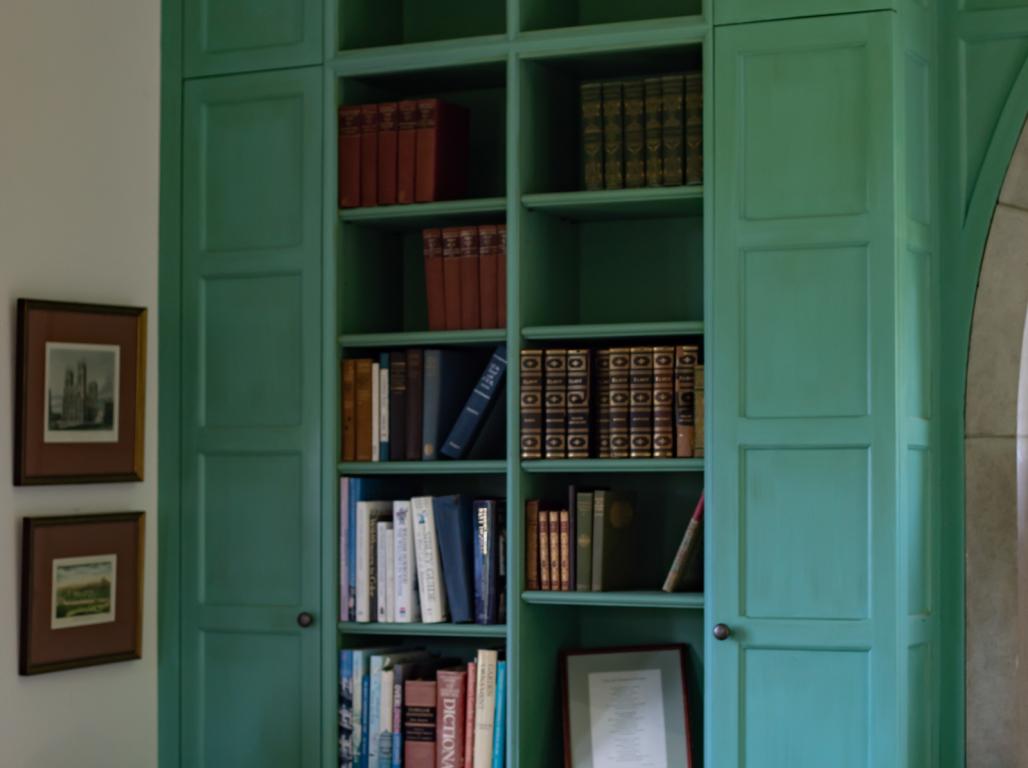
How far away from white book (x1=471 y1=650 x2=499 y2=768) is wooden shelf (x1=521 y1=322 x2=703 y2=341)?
2.77 feet

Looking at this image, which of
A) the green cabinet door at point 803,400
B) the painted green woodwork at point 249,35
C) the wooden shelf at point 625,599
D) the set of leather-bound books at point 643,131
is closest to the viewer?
the green cabinet door at point 803,400

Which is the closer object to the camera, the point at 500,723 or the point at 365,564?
the point at 500,723

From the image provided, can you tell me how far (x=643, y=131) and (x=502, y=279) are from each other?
20.8 inches

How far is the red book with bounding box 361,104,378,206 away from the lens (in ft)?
13.6

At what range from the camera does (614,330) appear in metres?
3.87

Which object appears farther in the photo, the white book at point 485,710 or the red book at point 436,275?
the red book at point 436,275

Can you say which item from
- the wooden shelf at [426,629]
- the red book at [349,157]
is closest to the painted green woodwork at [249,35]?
the red book at [349,157]

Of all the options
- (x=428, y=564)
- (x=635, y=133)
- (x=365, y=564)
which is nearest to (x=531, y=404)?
(x=428, y=564)

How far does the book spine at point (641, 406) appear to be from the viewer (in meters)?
3.86

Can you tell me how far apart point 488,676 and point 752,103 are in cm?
160

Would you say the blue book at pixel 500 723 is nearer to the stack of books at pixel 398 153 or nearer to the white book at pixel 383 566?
the white book at pixel 383 566

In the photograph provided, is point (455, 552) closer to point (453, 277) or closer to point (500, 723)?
point (500, 723)

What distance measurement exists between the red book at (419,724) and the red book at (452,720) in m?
0.03

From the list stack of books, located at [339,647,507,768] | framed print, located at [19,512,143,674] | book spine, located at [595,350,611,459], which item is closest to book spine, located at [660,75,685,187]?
book spine, located at [595,350,611,459]
